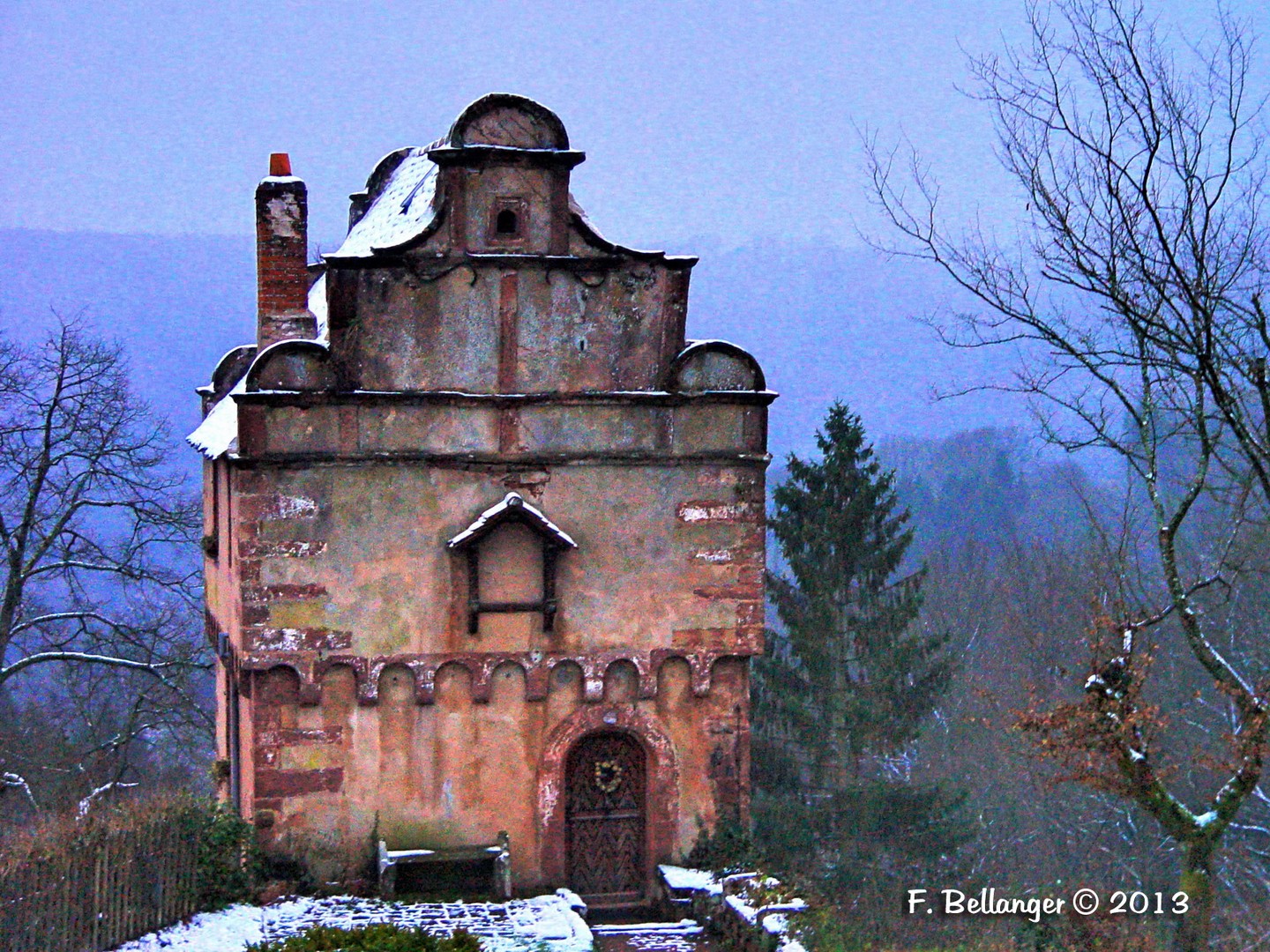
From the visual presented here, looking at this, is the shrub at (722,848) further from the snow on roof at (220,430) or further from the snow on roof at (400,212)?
the snow on roof at (400,212)

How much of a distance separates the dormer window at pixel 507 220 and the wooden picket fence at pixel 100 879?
673cm

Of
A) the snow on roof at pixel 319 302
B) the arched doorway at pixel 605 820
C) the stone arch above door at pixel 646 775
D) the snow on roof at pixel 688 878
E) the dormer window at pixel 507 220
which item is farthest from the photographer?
the snow on roof at pixel 319 302

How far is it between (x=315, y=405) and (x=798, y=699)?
19.4 meters

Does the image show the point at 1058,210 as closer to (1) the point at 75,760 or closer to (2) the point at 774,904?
(2) the point at 774,904

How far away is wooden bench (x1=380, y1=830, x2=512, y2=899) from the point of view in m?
16.5

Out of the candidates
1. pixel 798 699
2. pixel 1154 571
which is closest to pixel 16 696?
pixel 798 699

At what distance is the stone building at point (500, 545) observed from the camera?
55.2ft

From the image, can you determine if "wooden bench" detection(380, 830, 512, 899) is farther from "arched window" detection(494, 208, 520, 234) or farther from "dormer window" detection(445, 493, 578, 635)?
"arched window" detection(494, 208, 520, 234)

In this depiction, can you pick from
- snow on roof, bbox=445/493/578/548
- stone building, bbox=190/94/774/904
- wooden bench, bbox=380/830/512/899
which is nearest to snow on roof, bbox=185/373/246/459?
stone building, bbox=190/94/774/904

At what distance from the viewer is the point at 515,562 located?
17.3 meters

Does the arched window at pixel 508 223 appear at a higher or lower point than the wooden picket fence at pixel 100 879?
higher

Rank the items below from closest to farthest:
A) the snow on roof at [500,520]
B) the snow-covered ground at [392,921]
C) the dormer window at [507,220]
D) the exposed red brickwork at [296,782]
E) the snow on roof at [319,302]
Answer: the snow-covered ground at [392,921] < the exposed red brickwork at [296,782] < the snow on roof at [500,520] < the dormer window at [507,220] < the snow on roof at [319,302]

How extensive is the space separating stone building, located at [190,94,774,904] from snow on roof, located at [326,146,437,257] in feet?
0.39

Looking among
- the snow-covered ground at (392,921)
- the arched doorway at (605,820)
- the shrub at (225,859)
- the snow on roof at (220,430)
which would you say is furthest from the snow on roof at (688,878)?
the snow on roof at (220,430)
